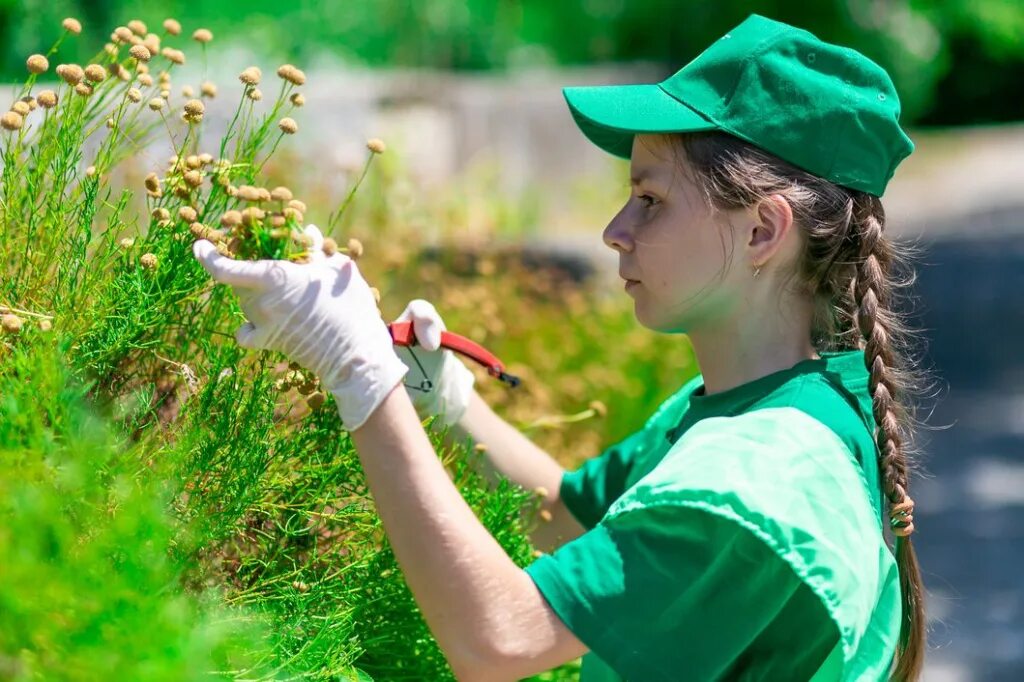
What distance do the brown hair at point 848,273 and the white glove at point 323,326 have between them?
1.86ft

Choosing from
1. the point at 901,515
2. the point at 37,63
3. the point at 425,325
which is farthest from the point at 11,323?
the point at 901,515

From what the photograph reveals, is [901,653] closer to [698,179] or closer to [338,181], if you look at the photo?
[698,179]

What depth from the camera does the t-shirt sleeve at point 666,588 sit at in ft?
5.17

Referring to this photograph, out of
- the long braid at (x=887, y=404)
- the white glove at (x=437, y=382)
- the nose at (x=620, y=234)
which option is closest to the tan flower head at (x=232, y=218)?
the white glove at (x=437, y=382)

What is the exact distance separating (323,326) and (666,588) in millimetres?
528

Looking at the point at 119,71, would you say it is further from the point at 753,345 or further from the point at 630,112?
the point at 753,345

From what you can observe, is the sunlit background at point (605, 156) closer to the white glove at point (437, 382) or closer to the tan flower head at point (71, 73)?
the tan flower head at point (71, 73)

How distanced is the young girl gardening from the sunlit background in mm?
464

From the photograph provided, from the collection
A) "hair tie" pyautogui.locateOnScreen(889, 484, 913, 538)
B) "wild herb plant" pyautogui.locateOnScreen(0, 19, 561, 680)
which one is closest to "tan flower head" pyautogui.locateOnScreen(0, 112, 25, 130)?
"wild herb plant" pyautogui.locateOnScreen(0, 19, 561, 680)

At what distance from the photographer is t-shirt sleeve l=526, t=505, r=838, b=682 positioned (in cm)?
158

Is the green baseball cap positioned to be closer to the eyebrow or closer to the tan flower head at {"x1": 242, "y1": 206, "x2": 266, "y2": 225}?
the eyebrow

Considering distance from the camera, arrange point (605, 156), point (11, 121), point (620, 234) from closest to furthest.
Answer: point (11, 121)
point (620, 234)
point (605, 156)

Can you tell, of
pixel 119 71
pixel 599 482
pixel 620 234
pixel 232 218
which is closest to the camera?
pixel 232 218

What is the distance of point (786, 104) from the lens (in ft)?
6.00
